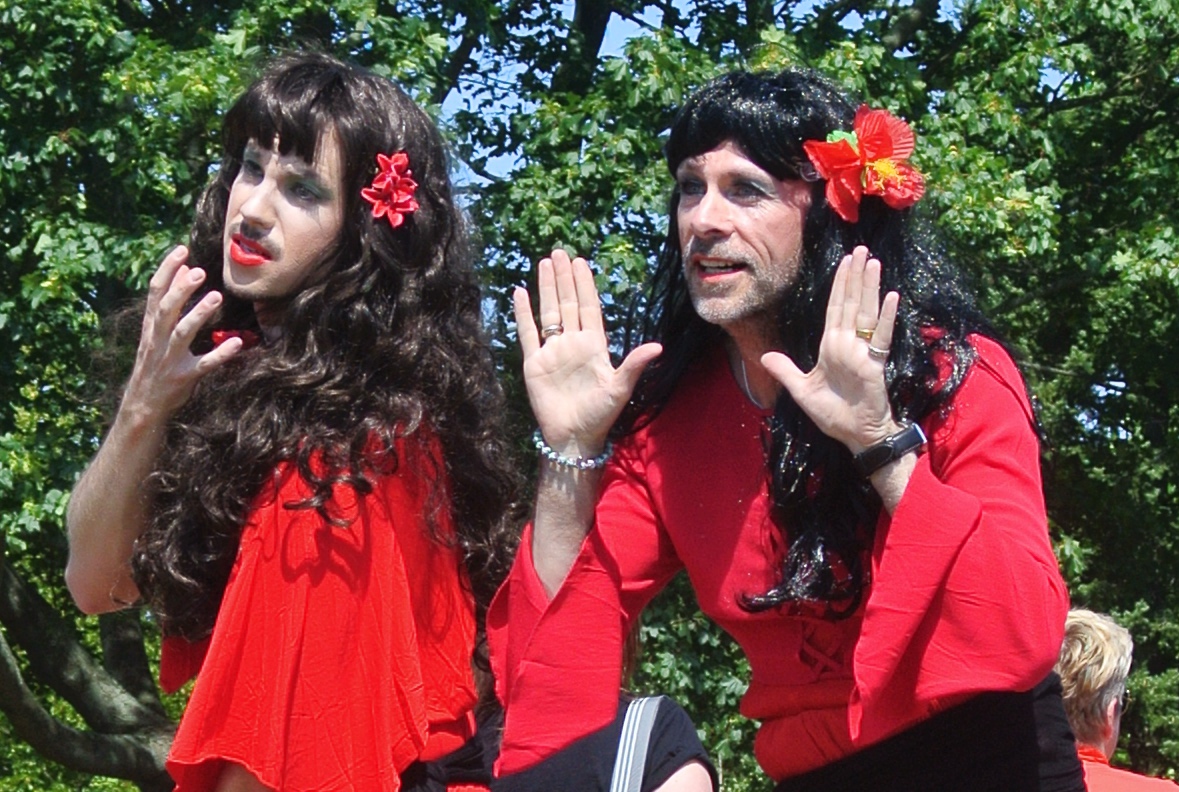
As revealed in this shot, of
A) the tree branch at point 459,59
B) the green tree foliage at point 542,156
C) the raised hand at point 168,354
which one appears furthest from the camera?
the tree branch at point 459,59

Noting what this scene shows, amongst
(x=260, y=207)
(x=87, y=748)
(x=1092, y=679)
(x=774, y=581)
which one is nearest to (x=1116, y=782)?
(x=1092, y=679)

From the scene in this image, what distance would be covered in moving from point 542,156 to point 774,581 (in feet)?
24.0

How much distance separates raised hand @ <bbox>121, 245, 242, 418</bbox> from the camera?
8.73ft

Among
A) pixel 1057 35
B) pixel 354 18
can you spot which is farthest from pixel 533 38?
pixel 1057 35

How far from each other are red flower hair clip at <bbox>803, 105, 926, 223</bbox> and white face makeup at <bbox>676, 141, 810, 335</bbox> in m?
0.07

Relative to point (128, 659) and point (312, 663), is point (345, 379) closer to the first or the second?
point (312, 663)

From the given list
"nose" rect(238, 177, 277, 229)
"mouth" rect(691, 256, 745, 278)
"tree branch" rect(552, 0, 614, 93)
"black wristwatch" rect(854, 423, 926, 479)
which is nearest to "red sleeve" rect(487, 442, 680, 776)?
"mouth" rect(691, 256, 745, 278)

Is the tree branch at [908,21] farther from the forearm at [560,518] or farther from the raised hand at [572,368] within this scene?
the forearm at [560,518]

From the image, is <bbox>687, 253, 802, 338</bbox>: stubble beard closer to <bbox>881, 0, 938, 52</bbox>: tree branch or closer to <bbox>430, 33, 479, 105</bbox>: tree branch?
<bbox>430, 33, 479, 105</bbox>: tree branch

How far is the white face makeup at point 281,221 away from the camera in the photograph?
2830mm

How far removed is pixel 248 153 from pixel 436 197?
34 centimetres

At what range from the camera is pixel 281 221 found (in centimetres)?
284

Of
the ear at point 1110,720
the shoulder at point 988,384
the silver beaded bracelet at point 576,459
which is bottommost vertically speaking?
the ear at point 1110,720

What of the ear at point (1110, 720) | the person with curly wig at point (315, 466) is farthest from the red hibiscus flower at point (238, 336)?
the ear at point (1110, 720)
